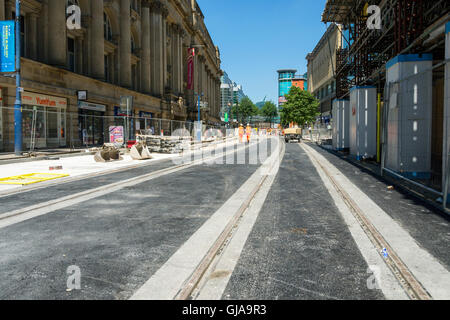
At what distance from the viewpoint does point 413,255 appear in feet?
13.1

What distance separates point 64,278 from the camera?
3.36 meters

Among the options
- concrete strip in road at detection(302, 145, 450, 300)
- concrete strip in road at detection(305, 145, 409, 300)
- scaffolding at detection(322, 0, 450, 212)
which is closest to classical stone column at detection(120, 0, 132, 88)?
scaffolding at detection(322, 0, 450, 212)

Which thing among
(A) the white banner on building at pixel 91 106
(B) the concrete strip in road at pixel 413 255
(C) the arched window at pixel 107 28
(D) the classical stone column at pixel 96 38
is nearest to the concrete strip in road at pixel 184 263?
(B) the concrete strip in road at pixel 413 255

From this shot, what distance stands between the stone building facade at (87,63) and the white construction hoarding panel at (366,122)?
16.6 meters

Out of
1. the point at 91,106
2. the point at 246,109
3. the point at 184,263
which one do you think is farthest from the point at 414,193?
the point at 246,109

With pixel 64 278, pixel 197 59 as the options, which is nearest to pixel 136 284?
pixel 64 278

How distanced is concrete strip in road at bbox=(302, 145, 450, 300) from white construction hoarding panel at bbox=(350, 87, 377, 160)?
11.3 m

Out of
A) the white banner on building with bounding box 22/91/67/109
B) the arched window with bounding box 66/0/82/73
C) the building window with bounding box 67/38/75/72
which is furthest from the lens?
the building window with bounding box 67/38/75/72

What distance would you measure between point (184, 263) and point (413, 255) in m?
2.61

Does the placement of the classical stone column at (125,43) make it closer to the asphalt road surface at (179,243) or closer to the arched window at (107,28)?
the arched window at (107,28)

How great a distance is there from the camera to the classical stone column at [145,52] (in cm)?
3888

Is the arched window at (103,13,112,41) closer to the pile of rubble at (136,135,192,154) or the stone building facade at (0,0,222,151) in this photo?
the stone building facade at (0,0,222,151)

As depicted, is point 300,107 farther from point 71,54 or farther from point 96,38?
point 71,54

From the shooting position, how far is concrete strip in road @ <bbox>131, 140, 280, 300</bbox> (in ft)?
9.96
